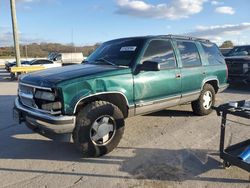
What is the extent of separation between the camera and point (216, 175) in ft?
13.4

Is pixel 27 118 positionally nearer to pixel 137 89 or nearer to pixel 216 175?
pixel 137 89

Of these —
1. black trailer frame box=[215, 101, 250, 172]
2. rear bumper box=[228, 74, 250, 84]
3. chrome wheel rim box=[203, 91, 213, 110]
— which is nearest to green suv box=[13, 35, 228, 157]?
chrome wheel rim box=[203, 91, 213, 110]

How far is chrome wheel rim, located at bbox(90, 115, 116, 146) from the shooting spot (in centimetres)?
476

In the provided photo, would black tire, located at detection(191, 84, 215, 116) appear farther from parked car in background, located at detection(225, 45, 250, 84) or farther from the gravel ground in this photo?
parked car in background, located at detection(225, 45, 250, 84)

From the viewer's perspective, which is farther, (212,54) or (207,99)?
(212,54)

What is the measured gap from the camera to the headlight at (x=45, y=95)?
4469mm

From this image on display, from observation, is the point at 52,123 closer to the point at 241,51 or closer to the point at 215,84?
the point at 215,84

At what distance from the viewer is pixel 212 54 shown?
7.57m

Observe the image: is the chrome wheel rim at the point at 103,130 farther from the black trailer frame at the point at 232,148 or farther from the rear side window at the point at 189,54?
the rear side window at the point at 189,54

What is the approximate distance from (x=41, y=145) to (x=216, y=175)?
2942mm

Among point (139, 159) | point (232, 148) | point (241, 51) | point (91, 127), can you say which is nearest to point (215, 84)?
point (232, 148)

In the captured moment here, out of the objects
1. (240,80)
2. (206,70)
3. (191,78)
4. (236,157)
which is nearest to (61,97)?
(236,157)

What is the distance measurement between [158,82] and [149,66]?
1.93 ft

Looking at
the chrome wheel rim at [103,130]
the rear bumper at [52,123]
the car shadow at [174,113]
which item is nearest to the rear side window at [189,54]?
the car shadow at [174,113]
